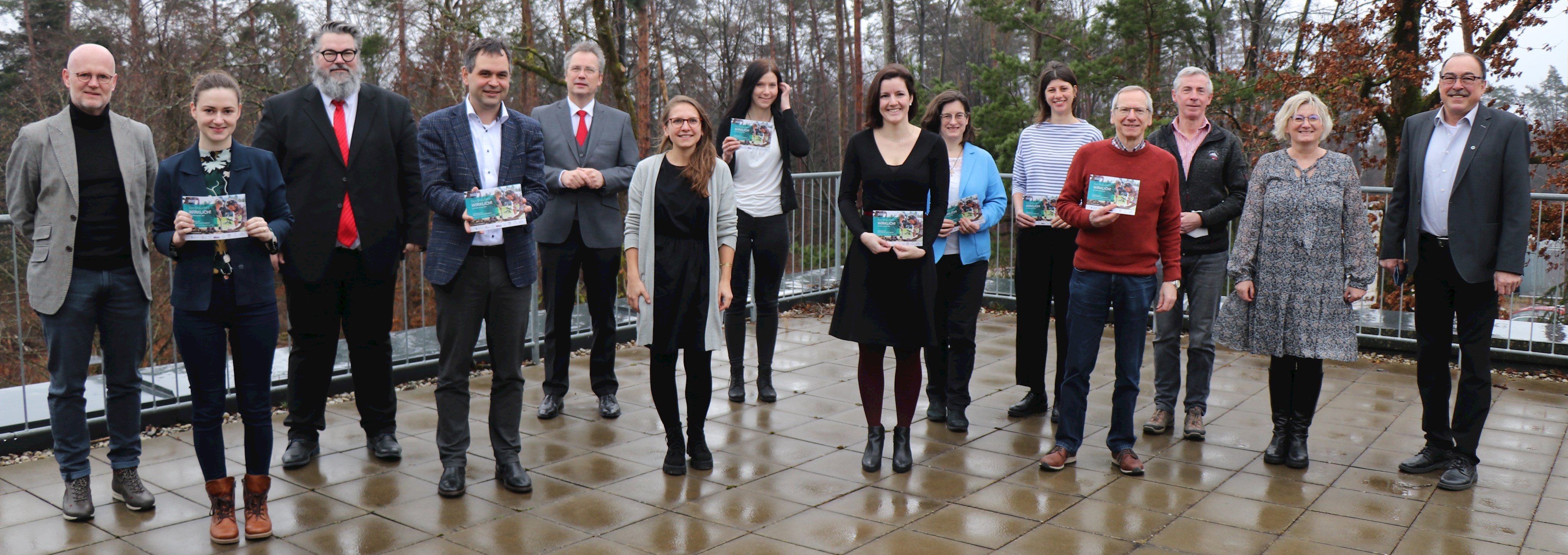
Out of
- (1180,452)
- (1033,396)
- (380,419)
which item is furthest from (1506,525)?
(380,419)

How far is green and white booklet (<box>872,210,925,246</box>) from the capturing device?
4000 millimetres

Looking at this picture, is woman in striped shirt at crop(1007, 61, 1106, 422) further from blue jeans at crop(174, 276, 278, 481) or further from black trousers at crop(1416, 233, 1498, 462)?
blue jeans at crop(174, 276, 278, 481)

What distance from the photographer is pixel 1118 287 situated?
4.17 metres

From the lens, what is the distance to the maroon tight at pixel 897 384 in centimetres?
431

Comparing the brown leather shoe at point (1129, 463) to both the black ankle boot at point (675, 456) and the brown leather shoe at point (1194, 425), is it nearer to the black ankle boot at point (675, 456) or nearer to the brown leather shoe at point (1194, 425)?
the brown leather shoe at point (1194, 425)

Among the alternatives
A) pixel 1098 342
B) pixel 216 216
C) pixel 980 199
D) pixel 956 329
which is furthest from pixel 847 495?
pixel 216 216

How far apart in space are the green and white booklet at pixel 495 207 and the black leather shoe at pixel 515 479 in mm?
920

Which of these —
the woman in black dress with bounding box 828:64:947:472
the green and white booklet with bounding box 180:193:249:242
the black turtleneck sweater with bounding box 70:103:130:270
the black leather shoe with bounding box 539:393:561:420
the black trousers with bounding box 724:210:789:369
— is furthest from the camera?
the black leather shoe with bounding box 539:393:561:420

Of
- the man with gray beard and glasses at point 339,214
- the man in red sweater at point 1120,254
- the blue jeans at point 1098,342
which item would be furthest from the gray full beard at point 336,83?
the blue jeans at point 1098,342

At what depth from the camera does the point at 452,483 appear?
3.96 m

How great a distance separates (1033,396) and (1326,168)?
5.74 feet

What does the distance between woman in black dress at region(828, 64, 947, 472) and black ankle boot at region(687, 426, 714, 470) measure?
2.33 ft

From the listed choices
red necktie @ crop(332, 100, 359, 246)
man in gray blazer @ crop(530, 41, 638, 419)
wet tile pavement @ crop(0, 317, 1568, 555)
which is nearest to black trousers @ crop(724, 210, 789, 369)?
wet tile pavement @ crop(0, 317, 1568, 555)

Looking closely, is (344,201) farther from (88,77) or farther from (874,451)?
(874,451)
